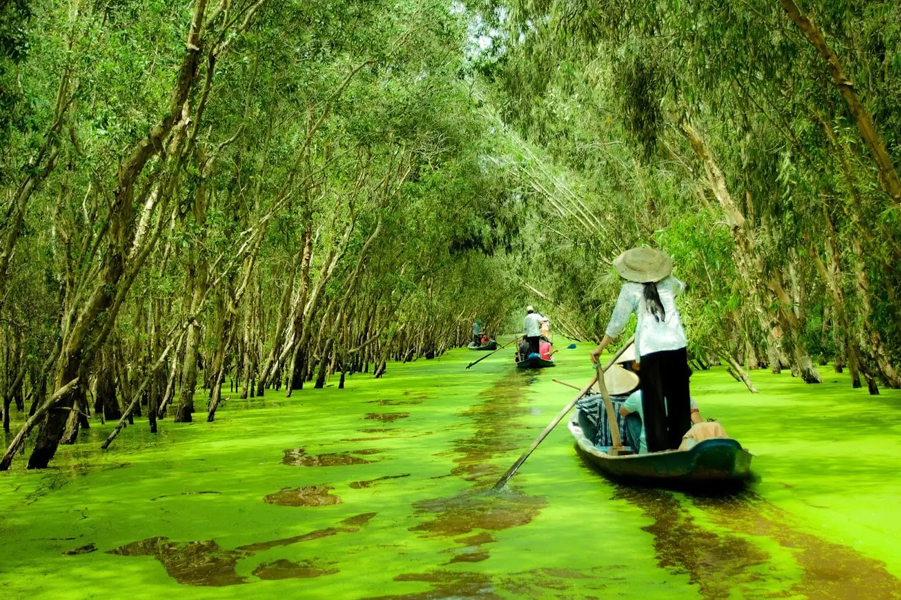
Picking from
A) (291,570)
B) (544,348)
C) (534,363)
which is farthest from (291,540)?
(544,348)

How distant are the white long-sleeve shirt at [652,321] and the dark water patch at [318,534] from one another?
2.24 meters

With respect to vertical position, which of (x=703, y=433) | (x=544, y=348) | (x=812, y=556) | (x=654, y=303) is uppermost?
(x=654, y=303)

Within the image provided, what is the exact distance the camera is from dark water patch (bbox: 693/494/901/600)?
436 cm

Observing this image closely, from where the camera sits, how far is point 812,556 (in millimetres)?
5031

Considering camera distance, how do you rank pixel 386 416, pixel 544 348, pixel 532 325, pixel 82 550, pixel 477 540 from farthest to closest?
pixel 544 348, pixel 532 325, pixel 386 416, pixel 82 550, pixel 477 540

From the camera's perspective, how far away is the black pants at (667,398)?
7090 mm

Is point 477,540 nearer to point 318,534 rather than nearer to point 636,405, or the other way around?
point 318,534

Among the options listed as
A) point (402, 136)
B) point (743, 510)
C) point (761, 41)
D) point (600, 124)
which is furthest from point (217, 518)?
point (600, 124)

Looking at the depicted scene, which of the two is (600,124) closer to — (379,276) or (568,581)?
(379,276)

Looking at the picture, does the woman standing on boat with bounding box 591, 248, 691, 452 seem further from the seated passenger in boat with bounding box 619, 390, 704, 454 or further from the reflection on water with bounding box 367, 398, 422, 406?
the reflection on water with bounding box 367, 398, 422, 406

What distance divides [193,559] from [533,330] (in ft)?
67.5

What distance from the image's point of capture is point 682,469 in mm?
6574

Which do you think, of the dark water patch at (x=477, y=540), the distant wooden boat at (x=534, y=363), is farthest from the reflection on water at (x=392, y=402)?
the dark water patch at (x=477, y=540)

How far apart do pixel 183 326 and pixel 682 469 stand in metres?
7.89
